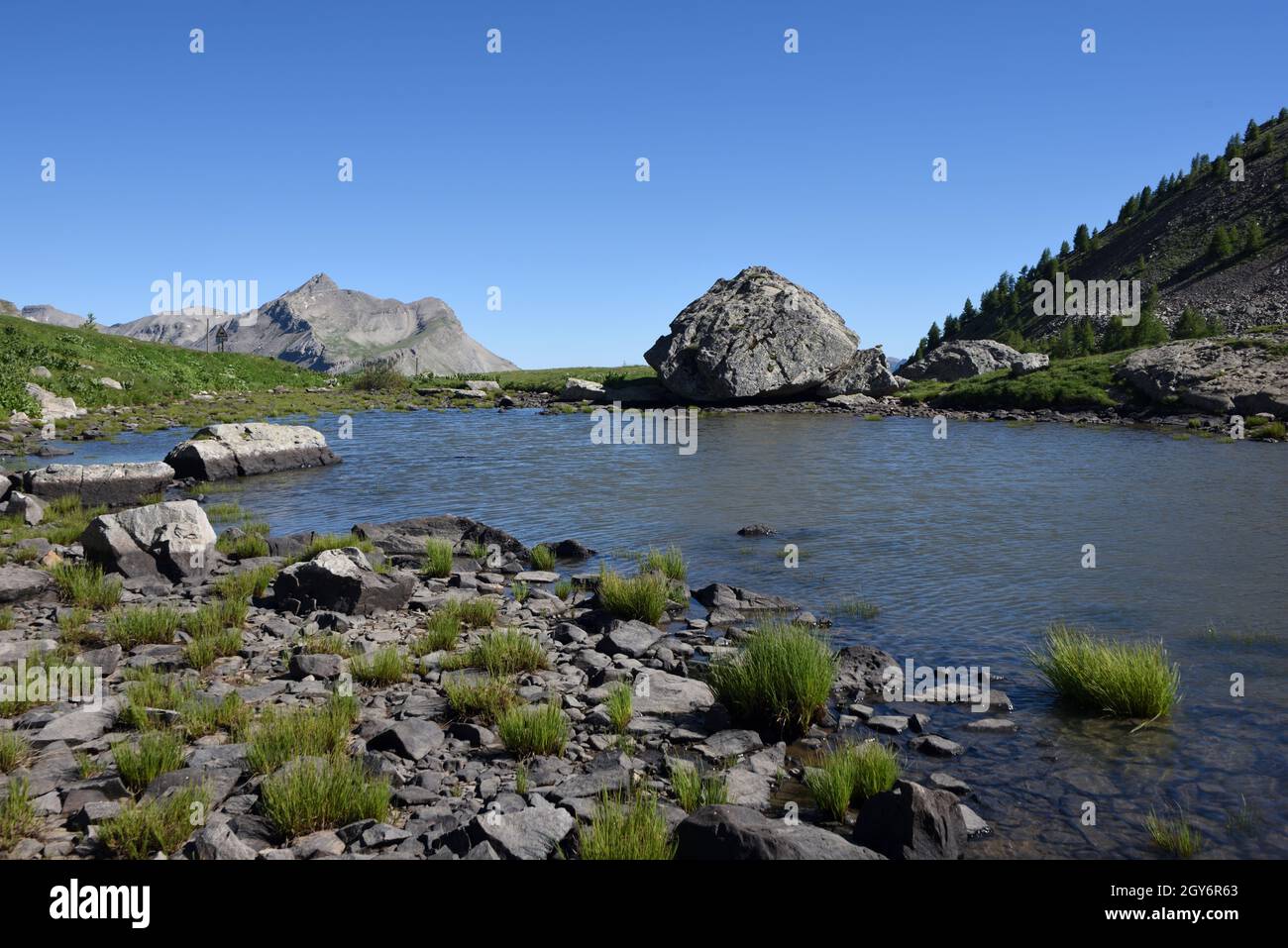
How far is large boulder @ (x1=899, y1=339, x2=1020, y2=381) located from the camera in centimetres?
8056

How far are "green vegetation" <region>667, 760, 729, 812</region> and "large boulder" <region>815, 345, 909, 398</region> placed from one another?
2606 inches

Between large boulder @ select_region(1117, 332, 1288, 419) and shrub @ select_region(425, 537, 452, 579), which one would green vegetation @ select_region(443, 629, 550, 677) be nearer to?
shrub @ select_region(425, 537, 452, 579)

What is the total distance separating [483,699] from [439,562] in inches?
276

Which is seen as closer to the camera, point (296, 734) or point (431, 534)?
point (296, 734)

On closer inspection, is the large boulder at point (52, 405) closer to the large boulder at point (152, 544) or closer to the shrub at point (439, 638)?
the large boulder at point (152, 544)

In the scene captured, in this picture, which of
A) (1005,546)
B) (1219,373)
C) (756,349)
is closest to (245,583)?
(1005,546)

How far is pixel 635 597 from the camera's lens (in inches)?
507

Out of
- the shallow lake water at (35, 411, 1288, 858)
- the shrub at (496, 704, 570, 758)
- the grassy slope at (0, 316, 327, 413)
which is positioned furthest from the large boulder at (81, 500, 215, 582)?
the grassy slope at (0, 316, 327, 413)

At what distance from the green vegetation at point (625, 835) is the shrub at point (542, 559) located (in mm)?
10332

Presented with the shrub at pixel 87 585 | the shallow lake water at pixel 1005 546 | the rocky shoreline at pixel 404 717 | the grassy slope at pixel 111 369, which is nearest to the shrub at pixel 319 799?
the rocky shoreline at pixel 404 717

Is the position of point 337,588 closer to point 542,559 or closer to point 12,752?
point 542,559

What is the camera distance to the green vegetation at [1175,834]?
6.47 metres
